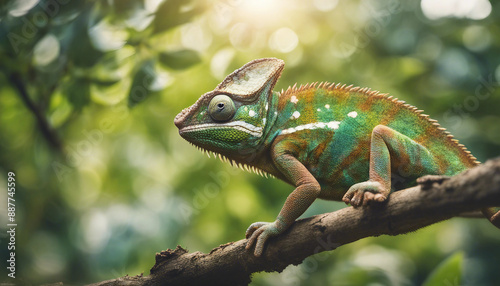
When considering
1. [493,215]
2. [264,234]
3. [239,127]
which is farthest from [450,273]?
[239,127]

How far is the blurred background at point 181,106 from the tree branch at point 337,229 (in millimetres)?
1563

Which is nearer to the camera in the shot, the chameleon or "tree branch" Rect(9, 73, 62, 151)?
the chameleon

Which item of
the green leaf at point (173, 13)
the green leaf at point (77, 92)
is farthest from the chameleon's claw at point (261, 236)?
the green leaf at point (77, 92)

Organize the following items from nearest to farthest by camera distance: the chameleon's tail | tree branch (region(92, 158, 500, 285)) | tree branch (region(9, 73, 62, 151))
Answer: tree branch (region(92, 158, 500, 285)), the chameleon's tail, tree branch (region(9, 73, 62, 151))

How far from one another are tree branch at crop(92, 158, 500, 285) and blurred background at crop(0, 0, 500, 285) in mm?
1563

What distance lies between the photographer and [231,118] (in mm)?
3410

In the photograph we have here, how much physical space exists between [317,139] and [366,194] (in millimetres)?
751

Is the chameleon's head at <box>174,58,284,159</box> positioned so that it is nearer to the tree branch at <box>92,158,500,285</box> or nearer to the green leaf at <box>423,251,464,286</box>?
the tree branch at <box>92,158,500,285</box>

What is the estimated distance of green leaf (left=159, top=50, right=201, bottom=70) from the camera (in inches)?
167

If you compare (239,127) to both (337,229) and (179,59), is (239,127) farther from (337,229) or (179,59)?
(179,59)

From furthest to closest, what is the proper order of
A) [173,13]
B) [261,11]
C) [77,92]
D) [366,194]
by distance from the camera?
[261,11], [77,92], [173,13], [366,194]

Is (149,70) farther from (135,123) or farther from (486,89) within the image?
(486,89)

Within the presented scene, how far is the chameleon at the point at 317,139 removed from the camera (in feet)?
9.53

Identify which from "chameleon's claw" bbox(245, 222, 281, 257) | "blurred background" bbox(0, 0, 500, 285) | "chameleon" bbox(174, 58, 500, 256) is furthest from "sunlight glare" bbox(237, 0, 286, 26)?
"chameleon's claw" bbox(245, 222, 281, 257)
